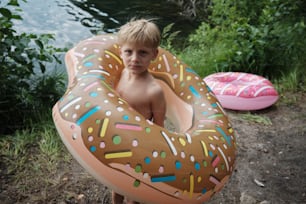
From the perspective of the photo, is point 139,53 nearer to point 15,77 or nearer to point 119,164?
point 119,164

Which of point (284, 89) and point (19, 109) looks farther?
point (284, 89)

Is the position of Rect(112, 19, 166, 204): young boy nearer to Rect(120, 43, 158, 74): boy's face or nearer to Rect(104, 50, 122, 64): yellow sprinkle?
Rect(120, 43, 158, 74): boy's face

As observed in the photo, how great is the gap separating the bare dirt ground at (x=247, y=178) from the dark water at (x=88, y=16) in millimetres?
3300

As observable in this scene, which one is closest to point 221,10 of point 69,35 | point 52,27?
point 69,35

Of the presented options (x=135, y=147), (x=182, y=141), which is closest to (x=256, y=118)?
(x=182, y=141)

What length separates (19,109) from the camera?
335 centimetres

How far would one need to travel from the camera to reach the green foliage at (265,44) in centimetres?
432

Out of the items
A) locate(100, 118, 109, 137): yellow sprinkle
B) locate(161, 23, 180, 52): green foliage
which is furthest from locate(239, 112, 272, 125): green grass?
locate(100, 118, 109, 137): yellow sprinkle

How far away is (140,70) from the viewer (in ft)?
6.43

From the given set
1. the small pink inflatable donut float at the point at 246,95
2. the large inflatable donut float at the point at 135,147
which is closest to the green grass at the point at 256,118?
the small pink inflatable donut float at the point at 246,95

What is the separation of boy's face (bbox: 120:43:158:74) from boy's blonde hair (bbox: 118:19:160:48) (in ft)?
0.08

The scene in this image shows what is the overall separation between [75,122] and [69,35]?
4736 millimetres

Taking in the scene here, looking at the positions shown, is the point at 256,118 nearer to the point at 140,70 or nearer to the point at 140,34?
the point at 140,70

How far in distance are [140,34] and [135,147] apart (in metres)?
0.53
